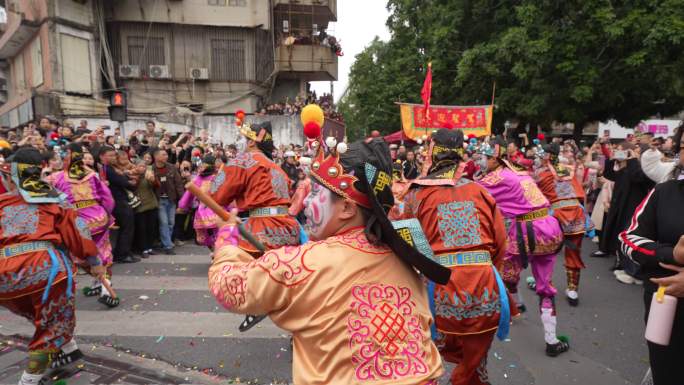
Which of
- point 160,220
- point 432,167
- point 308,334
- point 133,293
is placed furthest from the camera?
point 160,220

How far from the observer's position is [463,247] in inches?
127

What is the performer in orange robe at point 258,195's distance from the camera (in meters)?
4.45

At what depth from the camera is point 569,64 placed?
15.7 metres

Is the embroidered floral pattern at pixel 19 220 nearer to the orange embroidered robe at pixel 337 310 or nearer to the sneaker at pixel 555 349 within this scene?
the orange embroidered robe at pixel 337 310

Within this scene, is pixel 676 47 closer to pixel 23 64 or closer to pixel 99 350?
pixel 99 350

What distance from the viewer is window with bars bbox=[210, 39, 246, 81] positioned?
2294cm

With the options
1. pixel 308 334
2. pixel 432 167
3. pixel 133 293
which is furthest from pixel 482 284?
pixel 133 293

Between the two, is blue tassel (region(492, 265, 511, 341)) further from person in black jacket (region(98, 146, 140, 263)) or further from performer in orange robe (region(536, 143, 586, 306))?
person in black jacket (region(98, 146, 140, 263))

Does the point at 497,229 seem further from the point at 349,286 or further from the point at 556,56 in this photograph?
the point at 556,56

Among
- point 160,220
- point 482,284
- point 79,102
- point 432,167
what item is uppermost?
point 79,102

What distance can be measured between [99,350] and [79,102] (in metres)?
17.6

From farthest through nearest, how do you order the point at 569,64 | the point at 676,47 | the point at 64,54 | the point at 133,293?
the point at 64,54
the point at 569,64
the point at 676,47
the point at 133,293

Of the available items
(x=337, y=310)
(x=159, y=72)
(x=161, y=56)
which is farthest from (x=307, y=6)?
(x=337, y=310)

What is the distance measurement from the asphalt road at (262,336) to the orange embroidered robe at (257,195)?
1234 mm
